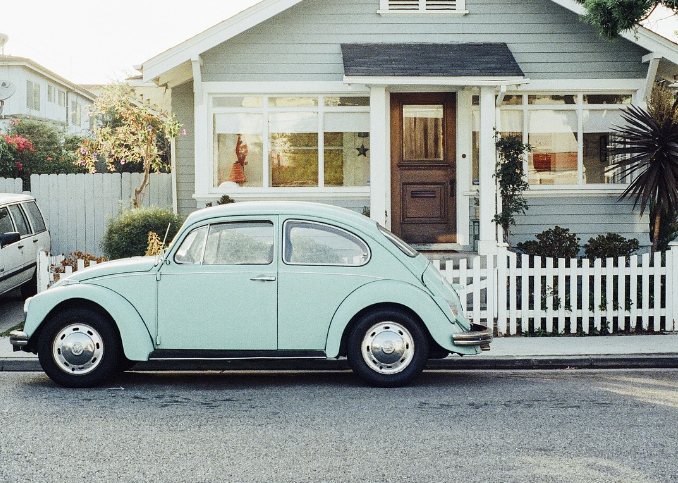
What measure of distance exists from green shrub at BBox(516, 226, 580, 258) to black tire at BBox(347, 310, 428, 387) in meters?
6.19

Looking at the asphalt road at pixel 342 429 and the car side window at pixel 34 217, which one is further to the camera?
the car side window at pixel 34 217

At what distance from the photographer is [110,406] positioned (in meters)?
7.11

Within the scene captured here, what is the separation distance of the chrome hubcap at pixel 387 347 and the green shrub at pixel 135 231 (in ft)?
21.8

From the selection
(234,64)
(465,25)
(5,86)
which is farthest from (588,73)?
(5,86)

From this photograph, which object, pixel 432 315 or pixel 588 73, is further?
pixel 588 73

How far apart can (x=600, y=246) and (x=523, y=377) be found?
5.49 m

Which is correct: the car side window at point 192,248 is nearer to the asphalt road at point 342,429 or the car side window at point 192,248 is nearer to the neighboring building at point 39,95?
the asphalt road at point 342,429

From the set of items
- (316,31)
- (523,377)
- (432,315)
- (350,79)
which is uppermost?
(316,31)

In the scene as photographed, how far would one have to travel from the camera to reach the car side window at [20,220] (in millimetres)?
13023

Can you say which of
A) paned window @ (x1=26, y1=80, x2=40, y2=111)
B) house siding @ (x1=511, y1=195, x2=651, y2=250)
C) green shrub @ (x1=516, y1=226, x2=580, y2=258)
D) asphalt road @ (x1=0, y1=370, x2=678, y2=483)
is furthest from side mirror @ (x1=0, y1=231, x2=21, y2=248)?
paned window @ (x1=26, y1=80, x2=40, y2=111)

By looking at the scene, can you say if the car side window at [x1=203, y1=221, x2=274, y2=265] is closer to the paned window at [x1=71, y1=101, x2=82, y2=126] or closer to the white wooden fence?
the white wooden fence

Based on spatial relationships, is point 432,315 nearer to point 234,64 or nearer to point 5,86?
point 234,64

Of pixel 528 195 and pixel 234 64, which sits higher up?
pixel 234 64

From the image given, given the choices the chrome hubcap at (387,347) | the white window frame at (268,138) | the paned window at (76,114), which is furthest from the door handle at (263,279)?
the paned window at (76,114)
